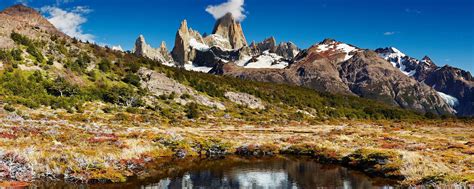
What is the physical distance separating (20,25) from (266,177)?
484ft

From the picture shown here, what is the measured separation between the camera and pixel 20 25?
15675 centimetres

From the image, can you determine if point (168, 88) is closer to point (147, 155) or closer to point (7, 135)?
point (147, 155)

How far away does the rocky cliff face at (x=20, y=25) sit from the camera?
134 meters

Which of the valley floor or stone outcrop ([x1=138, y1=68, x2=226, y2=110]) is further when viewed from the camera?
stone outcrop ([x1=138, y1=68, x2=226, y2=110])

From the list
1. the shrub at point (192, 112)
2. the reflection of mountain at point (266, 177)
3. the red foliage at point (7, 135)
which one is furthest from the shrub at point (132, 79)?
the reflection of mountain at point (266, 177)

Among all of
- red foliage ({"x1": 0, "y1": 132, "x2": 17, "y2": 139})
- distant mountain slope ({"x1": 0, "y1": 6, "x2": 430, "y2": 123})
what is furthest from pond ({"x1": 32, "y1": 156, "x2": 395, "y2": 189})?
distant mountain slope ({"x1": 0, "y1": 6, "x2": 430, "y2": 123})

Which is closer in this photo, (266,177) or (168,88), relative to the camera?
→ (266,177)

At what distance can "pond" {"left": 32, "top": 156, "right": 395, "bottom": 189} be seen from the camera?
1362 inches

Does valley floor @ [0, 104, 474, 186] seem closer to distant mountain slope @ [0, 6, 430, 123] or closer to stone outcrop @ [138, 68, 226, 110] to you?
distant mountain slope @ [0, 6, 430, 123]

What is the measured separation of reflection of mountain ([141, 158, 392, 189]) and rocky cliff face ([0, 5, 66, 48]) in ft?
360

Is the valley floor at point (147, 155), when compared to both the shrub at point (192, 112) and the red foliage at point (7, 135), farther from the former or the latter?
the shrub at point (192, 112)

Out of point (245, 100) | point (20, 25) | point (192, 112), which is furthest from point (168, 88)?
point (20, 25)

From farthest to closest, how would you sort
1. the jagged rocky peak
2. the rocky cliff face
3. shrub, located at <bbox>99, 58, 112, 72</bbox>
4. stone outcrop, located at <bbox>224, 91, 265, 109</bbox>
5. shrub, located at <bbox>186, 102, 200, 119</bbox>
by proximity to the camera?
1. the jagged rocky peak
2. stone outcrop, located at <bbox>224, 91, 265, 109</bbox>
3. shrub, located at <bbox>99, 58, 112, 72</bbox>
4. the rocky cliff face
5. shrub, located at <bbox>186, 102, 200, 119</bbox>

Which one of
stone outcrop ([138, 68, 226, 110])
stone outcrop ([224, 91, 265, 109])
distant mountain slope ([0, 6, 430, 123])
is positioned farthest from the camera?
stone outcrop ([224, 91, 265, 109])
